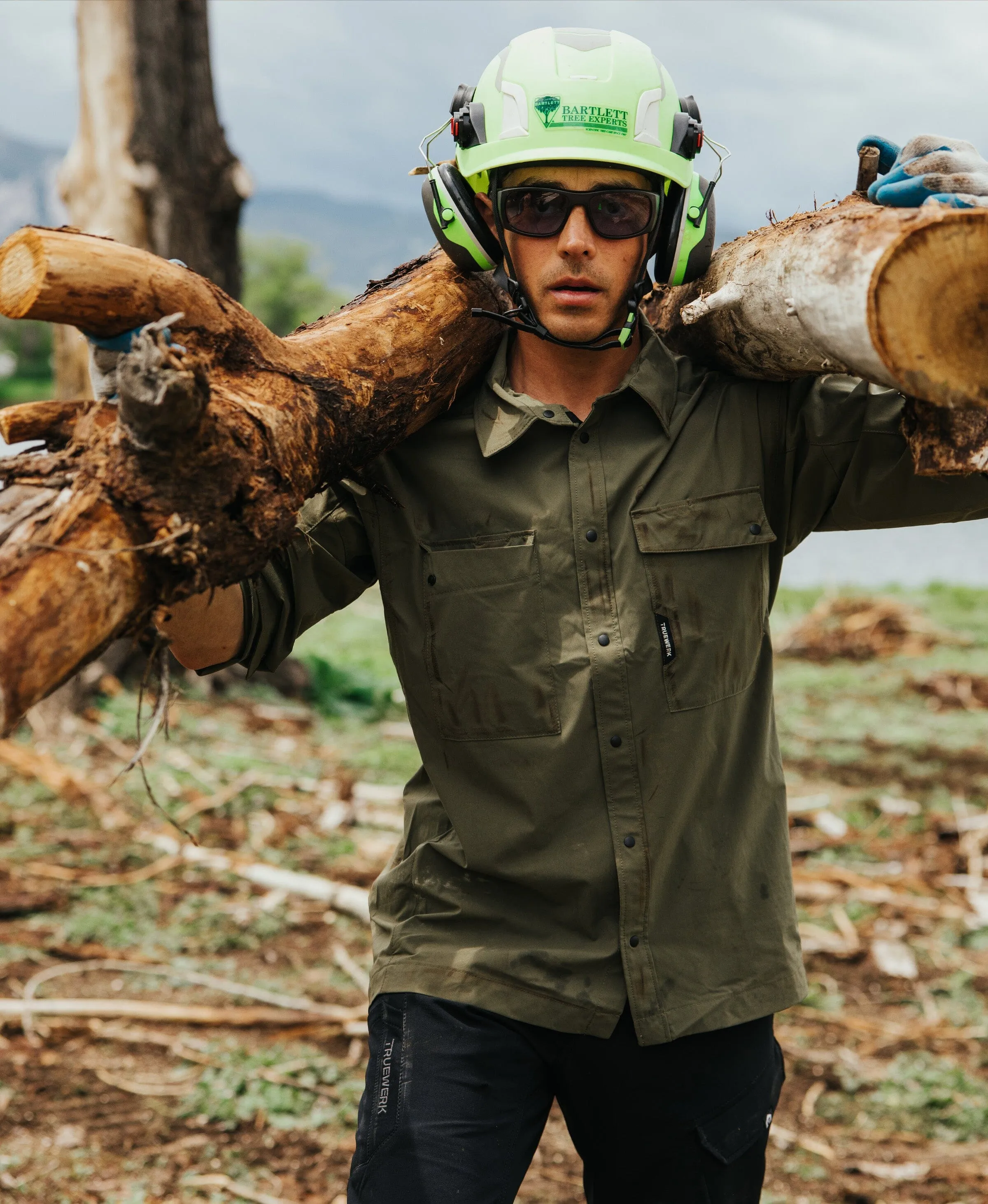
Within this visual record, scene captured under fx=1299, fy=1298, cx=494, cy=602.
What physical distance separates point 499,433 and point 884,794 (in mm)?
5855

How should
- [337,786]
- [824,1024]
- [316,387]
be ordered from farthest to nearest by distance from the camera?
1. [337,786]
2. [824,1024]
3. [316,387]

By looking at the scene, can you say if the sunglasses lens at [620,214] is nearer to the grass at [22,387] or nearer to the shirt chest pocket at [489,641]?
the shirt chest pocket at [489,641]

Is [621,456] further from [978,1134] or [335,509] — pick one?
[978,1134]

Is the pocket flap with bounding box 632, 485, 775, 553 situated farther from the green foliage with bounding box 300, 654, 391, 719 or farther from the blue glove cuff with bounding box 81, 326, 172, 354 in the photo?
the green foliage with bounding box 300, 654, 391, 719

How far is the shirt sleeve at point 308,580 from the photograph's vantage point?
2.73m

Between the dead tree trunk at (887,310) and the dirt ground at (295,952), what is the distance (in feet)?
9.50

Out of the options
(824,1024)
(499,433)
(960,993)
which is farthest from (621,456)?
(960,993)

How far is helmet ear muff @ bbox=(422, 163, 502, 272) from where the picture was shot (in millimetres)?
2873

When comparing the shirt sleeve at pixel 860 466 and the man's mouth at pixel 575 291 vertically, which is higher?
the man's mouth at pixel 575 291

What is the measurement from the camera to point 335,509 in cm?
287

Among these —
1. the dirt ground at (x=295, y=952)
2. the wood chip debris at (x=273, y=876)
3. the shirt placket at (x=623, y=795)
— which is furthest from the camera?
the wood chip debris at (x=273, y=876)

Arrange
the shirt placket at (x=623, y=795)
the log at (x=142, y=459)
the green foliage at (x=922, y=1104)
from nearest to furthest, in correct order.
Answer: the log at (x=142, y=459) → the shirt placket at (x=623, y=795) → the green foliage at (x=922, y=1104)

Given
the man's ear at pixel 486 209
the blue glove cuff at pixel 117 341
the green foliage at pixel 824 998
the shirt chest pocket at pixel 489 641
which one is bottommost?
the green foliage at pixel 824 998


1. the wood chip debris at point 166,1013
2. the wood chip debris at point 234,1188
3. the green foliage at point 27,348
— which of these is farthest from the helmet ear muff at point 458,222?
the green foliage at point 27,348
